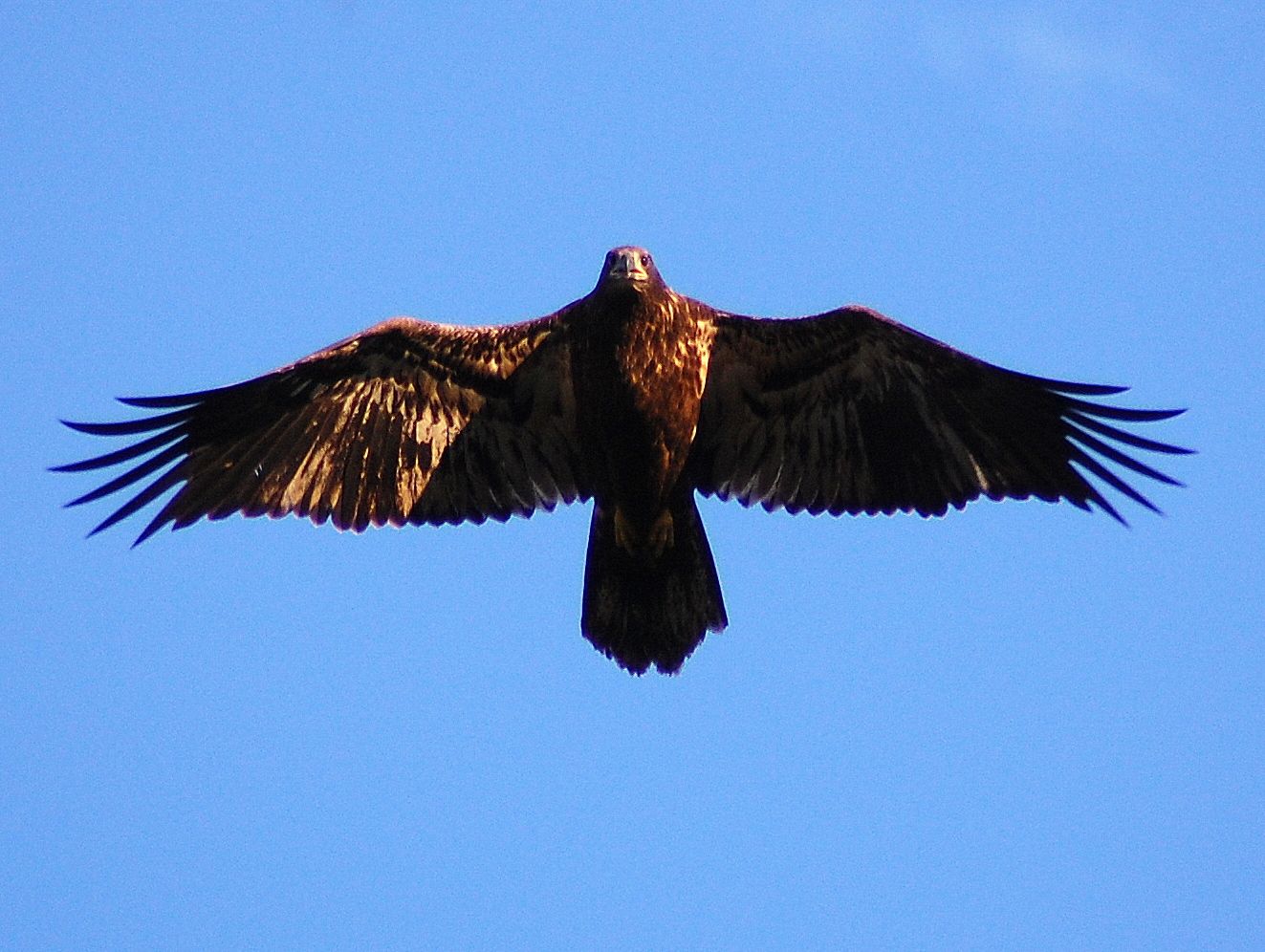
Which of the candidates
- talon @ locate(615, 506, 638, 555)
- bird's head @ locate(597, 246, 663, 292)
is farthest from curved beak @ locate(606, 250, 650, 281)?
talon @ locate(615, 506, 638, 555)

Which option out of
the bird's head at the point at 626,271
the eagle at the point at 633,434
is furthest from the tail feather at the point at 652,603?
the bird's head at the point at 626,271

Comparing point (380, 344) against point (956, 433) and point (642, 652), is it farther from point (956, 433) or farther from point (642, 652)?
point (956, 433)

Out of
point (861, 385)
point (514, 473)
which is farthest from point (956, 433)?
point (514, 473)

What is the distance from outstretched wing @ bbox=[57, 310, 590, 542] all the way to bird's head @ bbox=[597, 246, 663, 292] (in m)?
0.51

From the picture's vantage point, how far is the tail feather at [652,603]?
11.8m

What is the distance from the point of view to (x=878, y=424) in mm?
11922

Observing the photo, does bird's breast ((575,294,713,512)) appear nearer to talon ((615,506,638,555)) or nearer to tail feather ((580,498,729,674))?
talon ((615,506,638,555))

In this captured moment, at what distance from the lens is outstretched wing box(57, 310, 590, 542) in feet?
38.7

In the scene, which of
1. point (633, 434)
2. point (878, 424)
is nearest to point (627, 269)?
point (633, 434)

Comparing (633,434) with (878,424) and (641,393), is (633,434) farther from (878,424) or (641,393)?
(878,424)

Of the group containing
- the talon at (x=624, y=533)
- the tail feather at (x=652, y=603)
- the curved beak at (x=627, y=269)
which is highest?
the curved beak at (x=627, y=269)

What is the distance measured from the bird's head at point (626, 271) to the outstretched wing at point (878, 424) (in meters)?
0.59

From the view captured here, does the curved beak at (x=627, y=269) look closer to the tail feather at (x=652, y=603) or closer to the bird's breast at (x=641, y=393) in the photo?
the bird's breast at (x=641, y=393)

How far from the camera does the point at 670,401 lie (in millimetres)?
11594
